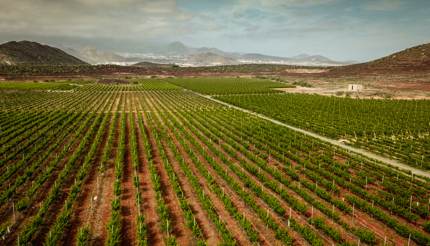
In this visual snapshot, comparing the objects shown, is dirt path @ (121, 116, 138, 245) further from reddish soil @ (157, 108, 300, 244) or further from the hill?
the hill

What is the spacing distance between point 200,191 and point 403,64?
14765cm

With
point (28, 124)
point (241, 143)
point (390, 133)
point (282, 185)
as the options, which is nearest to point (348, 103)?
point (390, 133)

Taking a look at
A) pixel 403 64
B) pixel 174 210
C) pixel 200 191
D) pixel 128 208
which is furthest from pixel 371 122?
pixel 403 64

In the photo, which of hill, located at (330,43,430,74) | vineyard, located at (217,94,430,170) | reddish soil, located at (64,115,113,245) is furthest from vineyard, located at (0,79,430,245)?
hill, located at (330,43,430,74)

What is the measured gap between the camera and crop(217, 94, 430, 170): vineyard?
28.9 m

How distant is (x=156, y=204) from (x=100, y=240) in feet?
13.8

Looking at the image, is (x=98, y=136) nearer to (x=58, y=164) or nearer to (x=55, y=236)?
(x=58, y=164)

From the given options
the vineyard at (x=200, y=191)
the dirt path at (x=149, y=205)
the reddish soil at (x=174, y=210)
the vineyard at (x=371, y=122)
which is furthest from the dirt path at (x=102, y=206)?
the vineyard at (x=371, y=122)

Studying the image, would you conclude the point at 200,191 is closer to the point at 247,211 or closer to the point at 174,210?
the point at 174,210

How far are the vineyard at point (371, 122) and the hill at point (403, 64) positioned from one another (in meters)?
83.4

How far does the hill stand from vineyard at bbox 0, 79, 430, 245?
11375cm

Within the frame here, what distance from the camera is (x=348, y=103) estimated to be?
60.1 m

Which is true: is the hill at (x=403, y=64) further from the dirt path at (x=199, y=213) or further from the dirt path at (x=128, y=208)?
the dirt path at (x=128, y=208)

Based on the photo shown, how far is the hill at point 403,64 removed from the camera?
12738 cm
